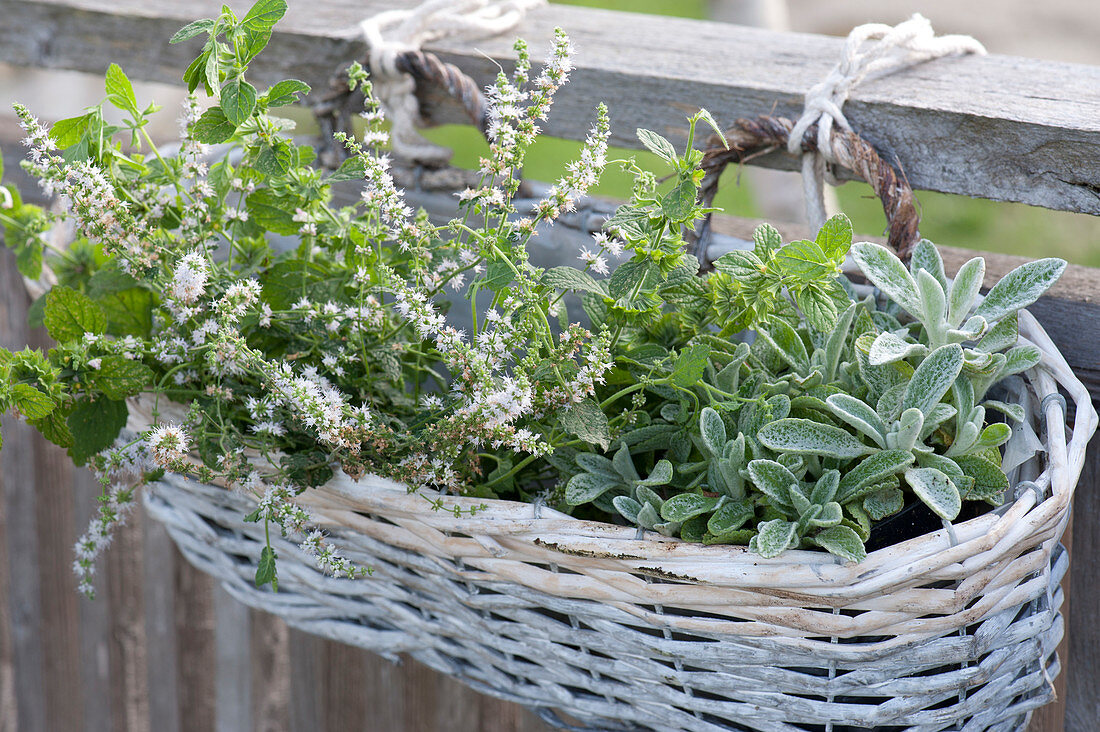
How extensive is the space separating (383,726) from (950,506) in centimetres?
100

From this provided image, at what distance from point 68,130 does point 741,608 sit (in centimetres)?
62

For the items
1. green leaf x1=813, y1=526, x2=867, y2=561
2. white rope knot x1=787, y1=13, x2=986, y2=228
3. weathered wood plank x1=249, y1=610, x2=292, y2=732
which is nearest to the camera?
green leaf x1=813, y1=526, x2=867, y2=561

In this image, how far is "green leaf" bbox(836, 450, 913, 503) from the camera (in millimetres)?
606

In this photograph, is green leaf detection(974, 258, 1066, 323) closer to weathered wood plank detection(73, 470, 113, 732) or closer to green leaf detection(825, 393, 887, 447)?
green leaf detection(825, 393, 887, 447)

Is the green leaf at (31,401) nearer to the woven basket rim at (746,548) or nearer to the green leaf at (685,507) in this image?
the woven basket rim at (746,548)

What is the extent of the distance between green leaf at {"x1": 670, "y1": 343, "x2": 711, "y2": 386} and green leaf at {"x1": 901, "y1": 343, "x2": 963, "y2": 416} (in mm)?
143

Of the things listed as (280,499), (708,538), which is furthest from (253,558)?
(708,538)

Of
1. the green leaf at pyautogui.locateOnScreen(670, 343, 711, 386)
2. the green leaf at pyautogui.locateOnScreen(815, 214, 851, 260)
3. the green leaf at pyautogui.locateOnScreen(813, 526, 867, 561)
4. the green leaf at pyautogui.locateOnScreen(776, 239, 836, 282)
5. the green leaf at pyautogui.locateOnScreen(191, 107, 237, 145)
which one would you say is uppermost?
the green leaf at pyautogui.locateOnScreen(191, 107, 237, 145)

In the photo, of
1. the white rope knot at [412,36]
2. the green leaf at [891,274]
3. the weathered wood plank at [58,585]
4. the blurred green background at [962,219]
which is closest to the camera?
the green leaf at [891,274]

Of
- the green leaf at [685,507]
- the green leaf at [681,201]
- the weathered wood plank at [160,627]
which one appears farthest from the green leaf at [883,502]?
the weathered wood plank at [160,627]

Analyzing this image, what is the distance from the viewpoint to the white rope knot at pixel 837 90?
801mm

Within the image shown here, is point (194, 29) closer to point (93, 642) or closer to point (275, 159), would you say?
point (275, 159)

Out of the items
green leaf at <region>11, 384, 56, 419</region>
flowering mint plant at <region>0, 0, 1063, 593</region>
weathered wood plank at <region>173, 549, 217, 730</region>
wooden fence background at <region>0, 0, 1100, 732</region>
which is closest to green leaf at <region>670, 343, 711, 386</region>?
flowering mint plant at <region>0, 0, 1063, 593</region>

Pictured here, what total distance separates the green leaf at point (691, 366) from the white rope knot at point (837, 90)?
24 cm
